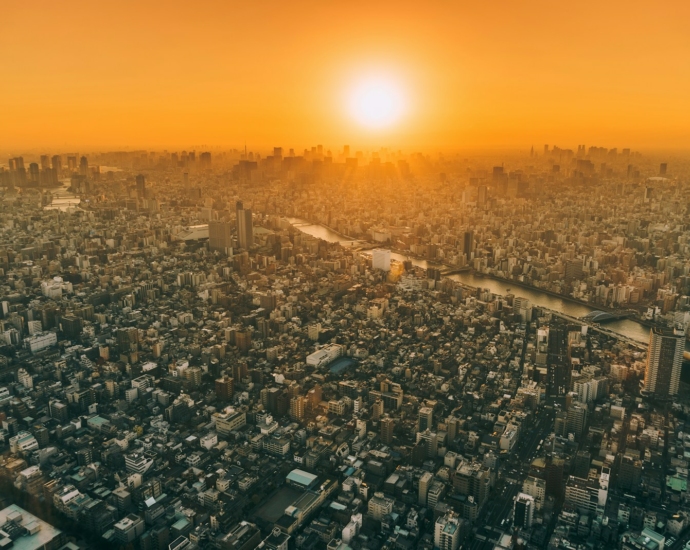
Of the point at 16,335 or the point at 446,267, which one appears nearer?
the point at 16,335

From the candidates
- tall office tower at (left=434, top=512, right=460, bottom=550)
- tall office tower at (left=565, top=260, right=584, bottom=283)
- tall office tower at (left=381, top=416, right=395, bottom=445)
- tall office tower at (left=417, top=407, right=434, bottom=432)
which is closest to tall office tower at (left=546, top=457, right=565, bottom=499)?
tall office tower at (left=434, top=512, right=460, bottom=550)

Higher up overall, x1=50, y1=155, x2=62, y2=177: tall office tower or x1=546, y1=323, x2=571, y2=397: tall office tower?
x1=50, y1=155, x2=62, y2=177: tall office tower

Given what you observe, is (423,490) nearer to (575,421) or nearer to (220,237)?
(575,421)

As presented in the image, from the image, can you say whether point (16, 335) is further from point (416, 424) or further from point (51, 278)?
point (416, 424)

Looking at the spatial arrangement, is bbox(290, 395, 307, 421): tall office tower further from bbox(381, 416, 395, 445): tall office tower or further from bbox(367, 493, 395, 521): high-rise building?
bbox(367, 493, 395, 521): high-rise building

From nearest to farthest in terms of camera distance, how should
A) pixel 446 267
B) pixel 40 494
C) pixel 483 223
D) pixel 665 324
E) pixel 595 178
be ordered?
pixel 40 494 < pixel 665 324 < pixel 446 267 < pixel 483 223 < pixel 595 178

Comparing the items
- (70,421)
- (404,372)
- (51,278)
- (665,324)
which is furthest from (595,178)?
(70,421)
